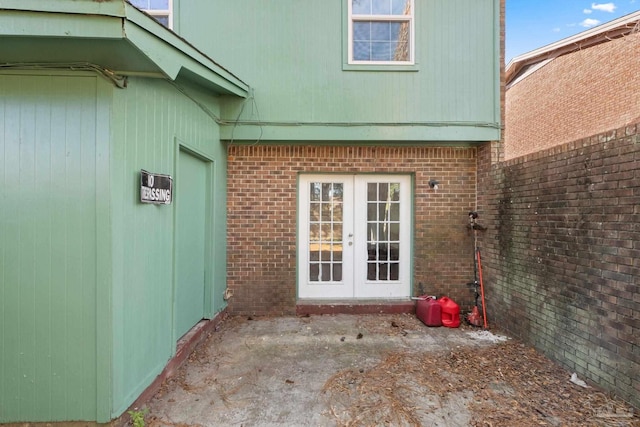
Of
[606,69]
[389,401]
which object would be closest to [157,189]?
[389,401]

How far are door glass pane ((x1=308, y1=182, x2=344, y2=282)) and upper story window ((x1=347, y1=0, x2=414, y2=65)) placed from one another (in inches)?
81.7

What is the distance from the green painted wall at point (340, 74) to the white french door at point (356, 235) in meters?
0.87

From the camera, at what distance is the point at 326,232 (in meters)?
5.04

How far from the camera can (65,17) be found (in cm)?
189

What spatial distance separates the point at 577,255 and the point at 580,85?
785 centimetres

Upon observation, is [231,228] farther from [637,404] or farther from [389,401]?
[637,404]

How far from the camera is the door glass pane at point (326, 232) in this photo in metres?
5.03

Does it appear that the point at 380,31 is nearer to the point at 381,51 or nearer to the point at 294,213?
the point at 381,51

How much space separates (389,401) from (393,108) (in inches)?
150

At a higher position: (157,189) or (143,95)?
(143,95)

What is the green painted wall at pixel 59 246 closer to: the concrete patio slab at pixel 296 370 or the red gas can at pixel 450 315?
the concrete patio slab at pixel 296 370

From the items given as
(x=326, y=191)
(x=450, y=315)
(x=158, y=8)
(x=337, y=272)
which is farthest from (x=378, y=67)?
(x=450, y=315)

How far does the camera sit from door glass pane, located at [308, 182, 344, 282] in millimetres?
5031

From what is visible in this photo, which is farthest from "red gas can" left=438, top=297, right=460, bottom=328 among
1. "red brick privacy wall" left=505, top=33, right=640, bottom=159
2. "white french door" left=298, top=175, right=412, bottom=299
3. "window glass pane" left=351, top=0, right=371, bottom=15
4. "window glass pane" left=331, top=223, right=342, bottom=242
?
"red brick privacy wall" left=505, top=33, right=640, bottom=159
